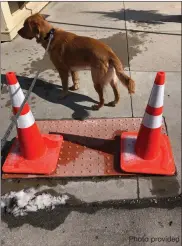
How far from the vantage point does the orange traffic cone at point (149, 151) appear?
269 cm

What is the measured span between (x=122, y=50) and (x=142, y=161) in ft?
9.03

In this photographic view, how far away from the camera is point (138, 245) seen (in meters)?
2.37

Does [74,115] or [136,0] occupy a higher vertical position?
[136,0]

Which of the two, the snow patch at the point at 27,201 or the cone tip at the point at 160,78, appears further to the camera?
the snow patch at the point at 27,201

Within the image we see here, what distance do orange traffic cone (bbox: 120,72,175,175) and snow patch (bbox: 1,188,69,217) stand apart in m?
0.80

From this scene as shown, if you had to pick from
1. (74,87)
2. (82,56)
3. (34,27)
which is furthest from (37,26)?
(74,87)

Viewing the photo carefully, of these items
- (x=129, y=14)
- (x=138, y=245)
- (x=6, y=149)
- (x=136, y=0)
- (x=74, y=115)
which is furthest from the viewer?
(x=136, y=0)

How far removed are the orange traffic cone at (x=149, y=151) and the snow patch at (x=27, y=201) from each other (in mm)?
798

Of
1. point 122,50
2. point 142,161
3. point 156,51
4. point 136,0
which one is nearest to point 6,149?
point 142,161

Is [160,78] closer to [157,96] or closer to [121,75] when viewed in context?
[157,96]

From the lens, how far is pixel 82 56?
3.40 metres

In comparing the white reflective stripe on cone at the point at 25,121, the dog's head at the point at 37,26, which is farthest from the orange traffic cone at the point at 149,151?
the dog's head at the point at 37,26

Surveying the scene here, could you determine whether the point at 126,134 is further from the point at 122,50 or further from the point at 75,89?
the point at 122,50

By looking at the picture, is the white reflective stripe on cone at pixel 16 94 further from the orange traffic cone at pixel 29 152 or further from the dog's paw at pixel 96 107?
the dog's paw at pixel 96 107
